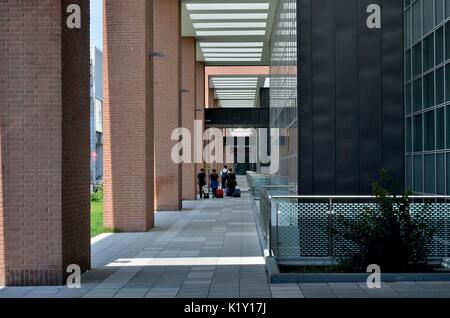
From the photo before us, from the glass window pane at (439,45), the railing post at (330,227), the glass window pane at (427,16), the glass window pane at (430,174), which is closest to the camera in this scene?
the railing post at (330,227)

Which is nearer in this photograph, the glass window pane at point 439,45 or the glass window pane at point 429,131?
the glass window pane at point 439,45

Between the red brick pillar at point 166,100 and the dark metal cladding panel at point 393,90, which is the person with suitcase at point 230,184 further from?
the dark metal cladding panel at point 393,90

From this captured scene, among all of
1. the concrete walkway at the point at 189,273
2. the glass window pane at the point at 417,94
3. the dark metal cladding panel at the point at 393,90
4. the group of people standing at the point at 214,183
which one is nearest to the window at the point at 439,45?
the dark metal cladding panel at the point at 393,90

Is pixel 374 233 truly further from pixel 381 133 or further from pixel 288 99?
pixel 288 99

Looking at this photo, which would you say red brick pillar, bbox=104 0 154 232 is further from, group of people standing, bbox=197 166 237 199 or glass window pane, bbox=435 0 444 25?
group of people standing, bbox=197 166 237 199

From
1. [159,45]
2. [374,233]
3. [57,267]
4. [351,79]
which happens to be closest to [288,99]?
[351,79]

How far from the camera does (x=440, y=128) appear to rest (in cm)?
1455

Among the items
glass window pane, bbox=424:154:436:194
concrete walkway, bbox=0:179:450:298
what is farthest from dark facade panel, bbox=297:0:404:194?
concrete walkway, bbox=0:179:450:298

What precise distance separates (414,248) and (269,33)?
2283 cm

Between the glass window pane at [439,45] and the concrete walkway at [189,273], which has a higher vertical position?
the glass window pane at [439,45]

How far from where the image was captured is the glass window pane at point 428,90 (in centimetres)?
1520

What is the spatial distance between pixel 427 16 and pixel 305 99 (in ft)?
11.9

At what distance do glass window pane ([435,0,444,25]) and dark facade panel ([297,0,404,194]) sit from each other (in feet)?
2.82
